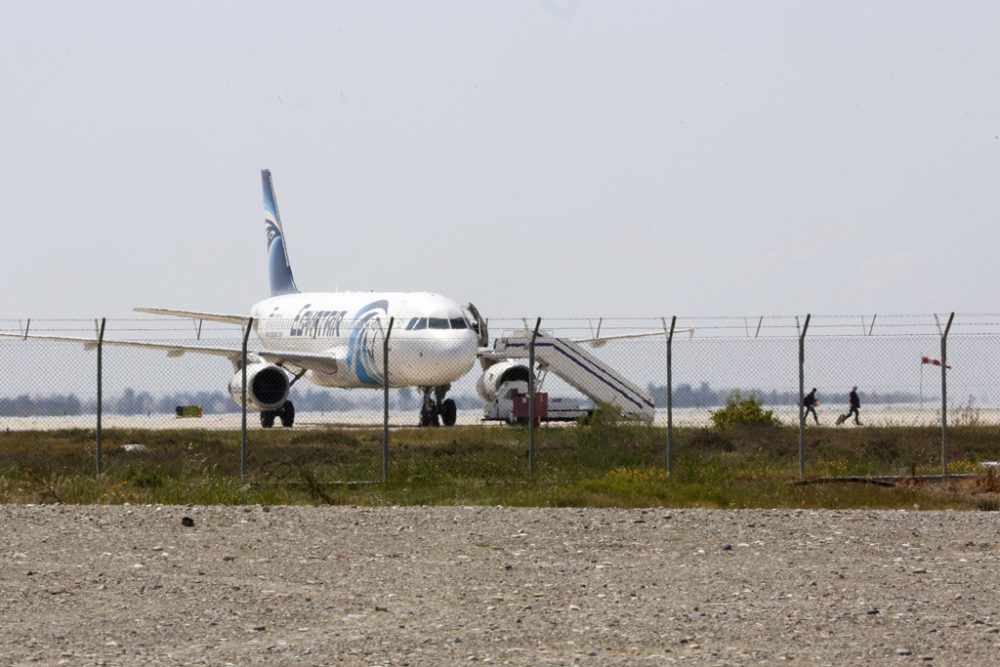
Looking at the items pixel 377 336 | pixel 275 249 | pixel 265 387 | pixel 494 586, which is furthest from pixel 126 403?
pixel 275 249

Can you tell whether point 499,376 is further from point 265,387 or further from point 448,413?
point 265,387

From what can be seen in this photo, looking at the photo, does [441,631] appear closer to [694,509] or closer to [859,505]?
[694,509]

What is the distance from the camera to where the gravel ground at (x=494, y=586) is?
341 inches

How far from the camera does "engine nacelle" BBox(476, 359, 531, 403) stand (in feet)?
136

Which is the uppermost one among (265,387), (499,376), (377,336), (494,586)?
(377,336)

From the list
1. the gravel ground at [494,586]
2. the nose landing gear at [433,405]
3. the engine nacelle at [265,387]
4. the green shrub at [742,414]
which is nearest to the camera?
the gravel ground at [494,586]

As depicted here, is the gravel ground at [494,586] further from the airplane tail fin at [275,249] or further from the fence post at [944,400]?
the airplane tail fin at [275,249]

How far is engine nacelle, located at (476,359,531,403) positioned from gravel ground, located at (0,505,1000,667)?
999 inches

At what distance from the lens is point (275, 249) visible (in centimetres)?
5497

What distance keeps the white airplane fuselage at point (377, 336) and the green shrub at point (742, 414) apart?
5.76 metres

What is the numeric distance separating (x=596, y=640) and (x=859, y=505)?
9.06 meters

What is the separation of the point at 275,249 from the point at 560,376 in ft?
55.8

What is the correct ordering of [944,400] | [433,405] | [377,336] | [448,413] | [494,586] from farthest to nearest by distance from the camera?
[448,413], [433,405], [377,336], [944,400], [494,586]

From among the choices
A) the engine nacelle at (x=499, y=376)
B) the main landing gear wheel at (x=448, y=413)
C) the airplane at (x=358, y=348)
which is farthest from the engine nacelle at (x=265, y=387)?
the engine nacelle at (x=499, y=376)
